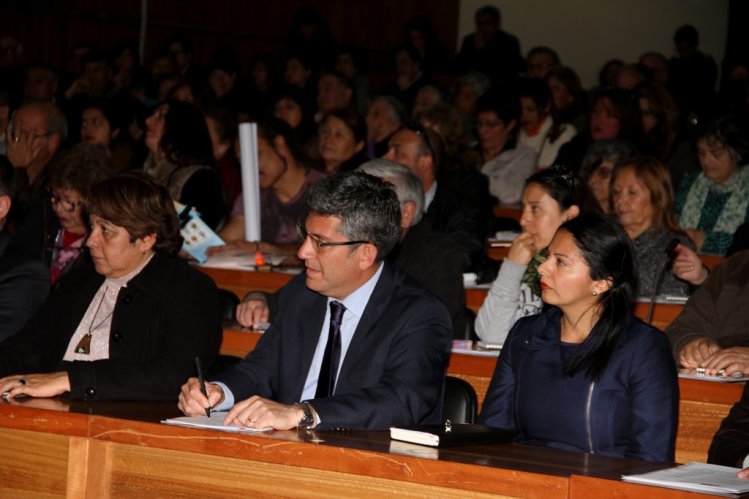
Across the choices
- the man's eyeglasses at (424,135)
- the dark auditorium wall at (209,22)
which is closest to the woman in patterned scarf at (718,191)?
the man's eyeglasses at (424,135)

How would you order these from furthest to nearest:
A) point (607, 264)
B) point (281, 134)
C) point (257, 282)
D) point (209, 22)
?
1. point (209, 22)
2. point (281, 134)
3. point (257, 282)
4. point (607, 264)

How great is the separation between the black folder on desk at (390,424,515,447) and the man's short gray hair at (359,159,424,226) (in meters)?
1.64

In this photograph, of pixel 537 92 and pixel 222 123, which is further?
pixel 537 92

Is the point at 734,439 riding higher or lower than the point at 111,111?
lower

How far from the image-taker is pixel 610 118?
713 cm

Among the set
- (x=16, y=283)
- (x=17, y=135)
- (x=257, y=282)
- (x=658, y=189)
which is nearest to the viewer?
(x=16, y=283)

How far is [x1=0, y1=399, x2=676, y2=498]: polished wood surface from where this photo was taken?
7.55ft

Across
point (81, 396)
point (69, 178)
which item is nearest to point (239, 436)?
point (81, 396)

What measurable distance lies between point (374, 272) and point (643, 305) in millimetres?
1639

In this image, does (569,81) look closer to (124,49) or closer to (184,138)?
(184,138)

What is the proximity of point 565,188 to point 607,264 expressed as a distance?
1237 mm

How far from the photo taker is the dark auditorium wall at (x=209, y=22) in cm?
1071

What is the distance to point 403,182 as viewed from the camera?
424 cm

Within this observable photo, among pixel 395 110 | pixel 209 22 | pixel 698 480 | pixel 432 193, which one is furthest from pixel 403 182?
pixel 209 22
